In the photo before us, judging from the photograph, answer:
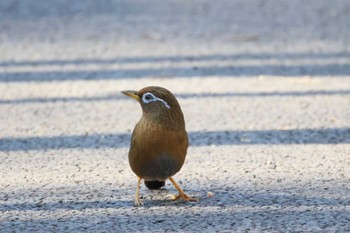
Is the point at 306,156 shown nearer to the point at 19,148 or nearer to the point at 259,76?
the point at 19,148

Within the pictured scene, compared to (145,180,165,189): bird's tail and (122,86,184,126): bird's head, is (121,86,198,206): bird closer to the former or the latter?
(122,86,184,126): bird's head

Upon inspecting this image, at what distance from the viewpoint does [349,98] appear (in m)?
8.46

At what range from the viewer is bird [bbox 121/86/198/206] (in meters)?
5.37

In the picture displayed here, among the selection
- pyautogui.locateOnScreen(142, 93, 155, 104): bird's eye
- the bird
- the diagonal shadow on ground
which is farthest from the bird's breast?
the diagonal shadow on ground

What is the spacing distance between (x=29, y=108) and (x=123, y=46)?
2619 millimetres

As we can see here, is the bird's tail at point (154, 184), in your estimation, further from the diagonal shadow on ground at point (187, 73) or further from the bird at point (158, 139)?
the diagonal shadow on ground at point (187, 73)

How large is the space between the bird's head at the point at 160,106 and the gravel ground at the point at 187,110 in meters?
0.52

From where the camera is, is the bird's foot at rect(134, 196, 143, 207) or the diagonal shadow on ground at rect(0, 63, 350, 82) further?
the diagonal shadow on ground at rect(0, 63, 350, 82)

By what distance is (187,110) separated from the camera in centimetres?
816

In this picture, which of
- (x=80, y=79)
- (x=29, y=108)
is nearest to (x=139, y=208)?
(x=29, y=108)

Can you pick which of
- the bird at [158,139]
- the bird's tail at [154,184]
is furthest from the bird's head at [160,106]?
the bird's tail at [154,184]

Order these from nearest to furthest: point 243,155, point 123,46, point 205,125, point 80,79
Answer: point 243,155 → point 205,125 → point 80,79 → point 123,46

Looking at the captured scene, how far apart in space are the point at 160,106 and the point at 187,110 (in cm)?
270

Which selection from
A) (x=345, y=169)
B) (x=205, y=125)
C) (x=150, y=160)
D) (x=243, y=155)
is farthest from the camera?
(x=205, y=125)
